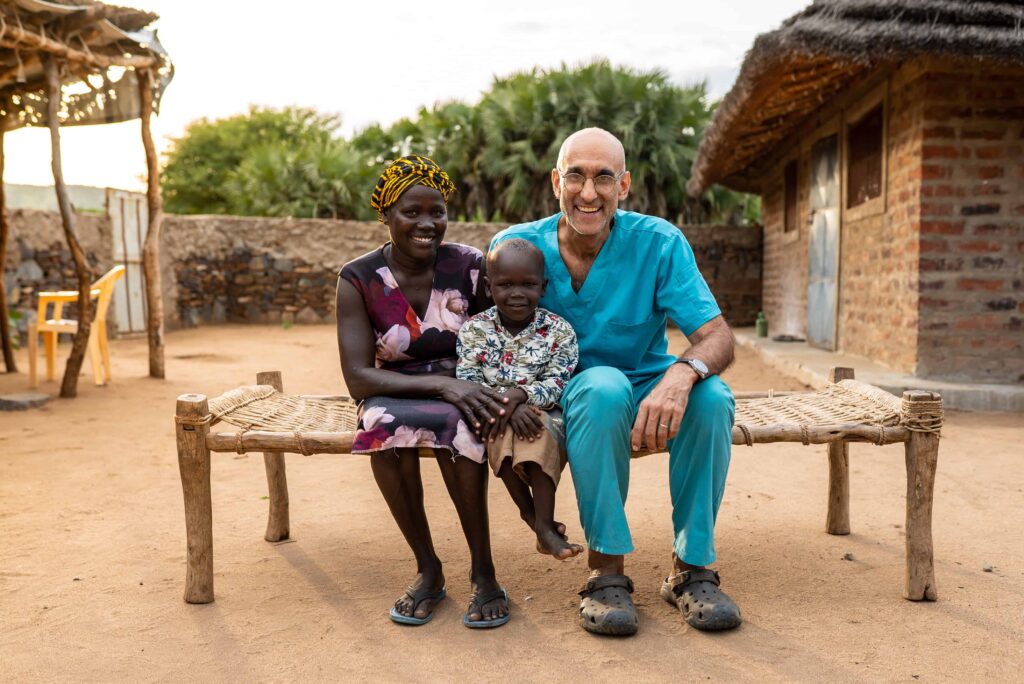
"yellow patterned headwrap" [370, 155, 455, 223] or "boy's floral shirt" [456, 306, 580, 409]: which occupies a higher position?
"yellow patterned headwrap" [370, 155, 455, 223]

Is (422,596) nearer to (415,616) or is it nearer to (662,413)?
(415,616)

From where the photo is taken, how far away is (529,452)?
2.13 meters

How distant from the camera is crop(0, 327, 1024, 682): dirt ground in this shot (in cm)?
196

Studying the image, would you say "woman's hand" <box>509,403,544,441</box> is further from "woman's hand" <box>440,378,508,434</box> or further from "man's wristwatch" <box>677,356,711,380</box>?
"man's wristwatch" <box>677,356,711,380</box>

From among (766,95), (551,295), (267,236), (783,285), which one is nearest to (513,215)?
(267,236)

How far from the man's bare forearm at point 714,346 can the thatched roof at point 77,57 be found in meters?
4.88

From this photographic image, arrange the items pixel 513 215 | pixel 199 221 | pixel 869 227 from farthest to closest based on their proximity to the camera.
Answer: pixel 513 215 < pixel 199 221 < pixel 869 227

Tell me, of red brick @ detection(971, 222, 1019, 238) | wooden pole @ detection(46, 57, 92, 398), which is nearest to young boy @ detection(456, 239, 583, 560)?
red brick @ detection(971, 222, 1019, 238)

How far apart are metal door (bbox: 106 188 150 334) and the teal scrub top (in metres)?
9.55

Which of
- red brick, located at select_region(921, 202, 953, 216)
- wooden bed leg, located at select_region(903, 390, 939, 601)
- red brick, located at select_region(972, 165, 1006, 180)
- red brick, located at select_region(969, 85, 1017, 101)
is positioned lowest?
wooden bed leg, located at select_region(903, 390, 939, 601)

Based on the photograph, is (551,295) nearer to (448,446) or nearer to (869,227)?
(448,446)

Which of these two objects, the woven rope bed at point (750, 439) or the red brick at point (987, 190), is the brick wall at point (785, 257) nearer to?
the red brick at point (987, 190)

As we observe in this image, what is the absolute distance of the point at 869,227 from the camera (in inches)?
250

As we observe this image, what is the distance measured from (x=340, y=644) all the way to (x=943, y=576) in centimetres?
182
